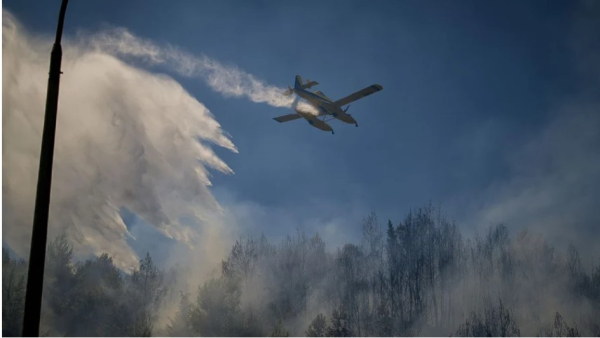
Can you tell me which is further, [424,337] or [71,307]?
[424,337]

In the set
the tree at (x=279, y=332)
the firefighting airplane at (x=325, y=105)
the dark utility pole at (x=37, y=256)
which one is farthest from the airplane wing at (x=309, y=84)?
the dark utility pole at (x=37, y=256)

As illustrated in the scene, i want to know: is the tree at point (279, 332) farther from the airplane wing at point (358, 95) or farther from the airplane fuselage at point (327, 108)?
the airplane fuselage at point (327, 108)

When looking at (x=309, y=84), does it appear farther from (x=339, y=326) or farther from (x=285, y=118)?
(x=339, y=326)

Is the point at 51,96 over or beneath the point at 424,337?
over

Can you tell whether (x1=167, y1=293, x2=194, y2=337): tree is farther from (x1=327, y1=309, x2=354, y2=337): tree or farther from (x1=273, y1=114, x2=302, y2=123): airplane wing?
(x1=273, y1=114, x2=302, y2=123): airplane wing

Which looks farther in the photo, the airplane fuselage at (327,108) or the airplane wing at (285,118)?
the airplane wing at (285,118)

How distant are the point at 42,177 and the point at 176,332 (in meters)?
69.9

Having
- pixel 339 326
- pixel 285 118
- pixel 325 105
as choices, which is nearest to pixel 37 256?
pixel 325 105

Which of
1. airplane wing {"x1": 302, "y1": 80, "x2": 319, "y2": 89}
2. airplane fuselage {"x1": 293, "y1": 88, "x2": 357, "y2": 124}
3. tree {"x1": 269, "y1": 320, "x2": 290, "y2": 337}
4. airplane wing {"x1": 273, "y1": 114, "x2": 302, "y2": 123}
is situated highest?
airplane wing {"x1": 302, "y1": 80, "x2": 319, "y2": 89}

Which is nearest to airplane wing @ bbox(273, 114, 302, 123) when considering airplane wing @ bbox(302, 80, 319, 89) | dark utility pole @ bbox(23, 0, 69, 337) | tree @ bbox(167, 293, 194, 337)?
airplane wing @ bbox(302, 80, 319, 89)

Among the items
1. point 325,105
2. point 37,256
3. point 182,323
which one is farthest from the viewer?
point 182,323

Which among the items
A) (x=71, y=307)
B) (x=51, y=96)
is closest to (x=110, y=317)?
(x=71, y=307)

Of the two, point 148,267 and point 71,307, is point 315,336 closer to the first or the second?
point 148,267

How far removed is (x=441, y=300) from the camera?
81.1 meters
